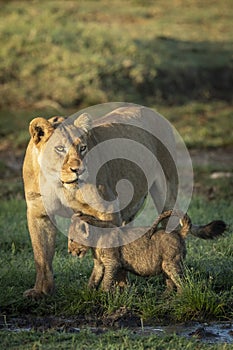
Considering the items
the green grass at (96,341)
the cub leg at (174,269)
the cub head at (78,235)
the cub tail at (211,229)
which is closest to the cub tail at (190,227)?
the cub tail at (211,229)

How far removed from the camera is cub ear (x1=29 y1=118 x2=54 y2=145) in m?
5.73

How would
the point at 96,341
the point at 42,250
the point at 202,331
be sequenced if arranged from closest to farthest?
the point at 96,341 → the point at 202,331 → the point at 42,250

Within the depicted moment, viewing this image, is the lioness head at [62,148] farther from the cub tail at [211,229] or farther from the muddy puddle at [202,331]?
the muddy puddle at [202,331]

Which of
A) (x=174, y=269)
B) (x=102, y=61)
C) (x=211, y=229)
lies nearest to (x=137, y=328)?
(x=174, y=269)

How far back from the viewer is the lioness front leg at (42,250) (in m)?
5.97

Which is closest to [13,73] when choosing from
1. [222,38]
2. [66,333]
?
[222,38]

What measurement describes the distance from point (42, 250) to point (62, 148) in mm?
824

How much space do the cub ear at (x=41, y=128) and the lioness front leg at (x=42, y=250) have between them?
55 cm

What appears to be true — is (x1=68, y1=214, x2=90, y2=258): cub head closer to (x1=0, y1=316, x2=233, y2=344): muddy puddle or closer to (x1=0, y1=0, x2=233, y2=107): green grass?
(x1=0, y1=316, x2=233, y2=344): muddy puddle

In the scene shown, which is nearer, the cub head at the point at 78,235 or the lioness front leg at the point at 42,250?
→ the cub head at the point at 78,235

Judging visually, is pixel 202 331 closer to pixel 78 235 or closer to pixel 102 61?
pixel 78 235

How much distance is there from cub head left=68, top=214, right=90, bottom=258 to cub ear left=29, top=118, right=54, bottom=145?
0.57m

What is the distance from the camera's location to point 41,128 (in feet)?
18.9

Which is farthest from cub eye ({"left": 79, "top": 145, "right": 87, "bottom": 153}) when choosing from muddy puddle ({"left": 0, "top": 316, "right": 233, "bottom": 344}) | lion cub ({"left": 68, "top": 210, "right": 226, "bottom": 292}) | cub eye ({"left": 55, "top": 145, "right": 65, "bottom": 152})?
muddy puddle ({"left": 0, "top": 316, "right": 233, "bottom": 344})
